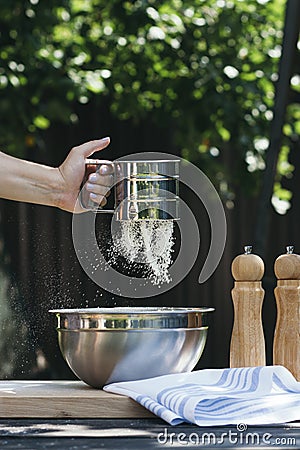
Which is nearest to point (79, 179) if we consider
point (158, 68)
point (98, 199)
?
point (98, 199)

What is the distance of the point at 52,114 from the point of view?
13.1 ft

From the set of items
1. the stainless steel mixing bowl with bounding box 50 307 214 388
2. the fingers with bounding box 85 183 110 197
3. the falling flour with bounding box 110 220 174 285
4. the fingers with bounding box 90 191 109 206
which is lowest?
the stainless steel mixing bowl with bounding box 50 307 214 388

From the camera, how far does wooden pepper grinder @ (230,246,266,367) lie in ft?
5.48

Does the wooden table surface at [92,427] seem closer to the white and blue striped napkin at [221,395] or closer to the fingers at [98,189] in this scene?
the white and blue striped napkin at [221,395]

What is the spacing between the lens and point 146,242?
1.64 metres

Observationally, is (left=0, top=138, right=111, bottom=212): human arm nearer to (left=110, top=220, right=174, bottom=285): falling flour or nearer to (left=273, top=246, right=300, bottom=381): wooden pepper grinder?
(left=110, top=220, right=174, bottom=285): falling flour

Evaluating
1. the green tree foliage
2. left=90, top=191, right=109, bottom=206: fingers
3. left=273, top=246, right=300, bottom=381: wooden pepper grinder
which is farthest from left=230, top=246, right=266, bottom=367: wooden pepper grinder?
the green tree foliage

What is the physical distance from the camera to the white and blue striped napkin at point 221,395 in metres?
1.38

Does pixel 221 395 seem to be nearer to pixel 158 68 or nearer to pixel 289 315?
pixel 289 315

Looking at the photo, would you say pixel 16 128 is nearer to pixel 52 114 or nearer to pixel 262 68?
pixel 52 114

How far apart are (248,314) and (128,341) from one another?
0.79 feet

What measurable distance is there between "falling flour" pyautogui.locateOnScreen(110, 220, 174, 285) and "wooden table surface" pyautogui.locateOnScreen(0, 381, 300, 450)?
23 centimetres

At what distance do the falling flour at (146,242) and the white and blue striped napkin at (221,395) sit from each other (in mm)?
202

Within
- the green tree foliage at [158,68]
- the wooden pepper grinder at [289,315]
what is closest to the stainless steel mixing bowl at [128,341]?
the wooden pepper grinder at [289,315]
